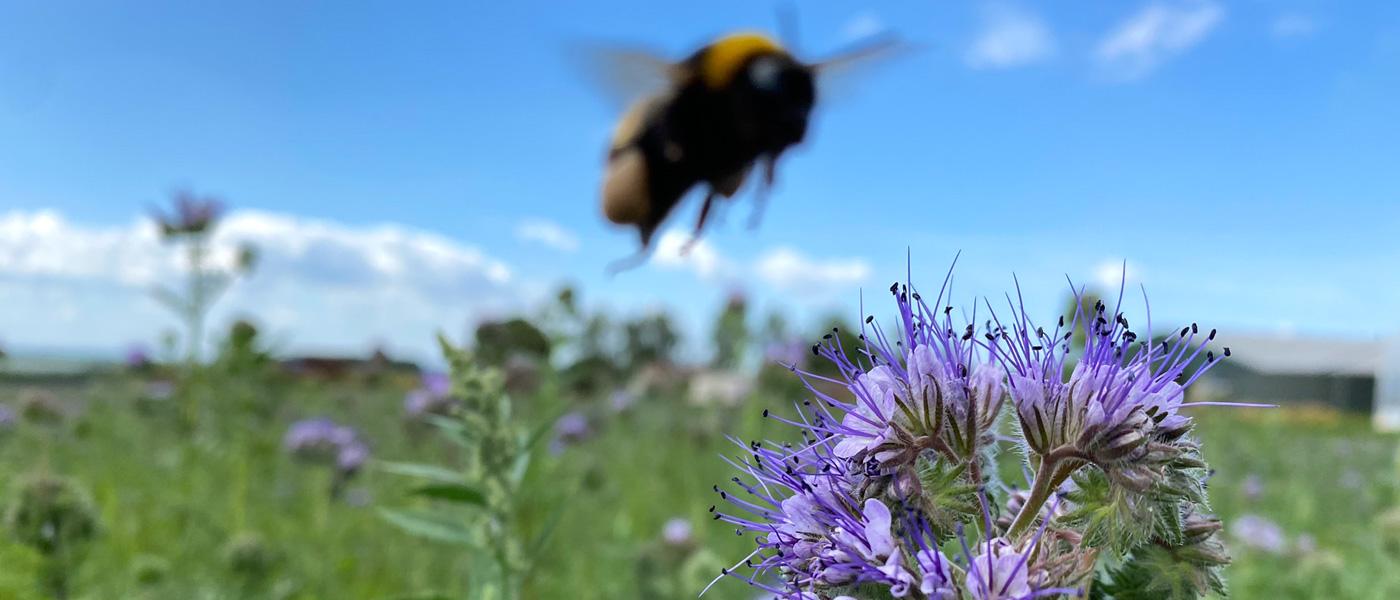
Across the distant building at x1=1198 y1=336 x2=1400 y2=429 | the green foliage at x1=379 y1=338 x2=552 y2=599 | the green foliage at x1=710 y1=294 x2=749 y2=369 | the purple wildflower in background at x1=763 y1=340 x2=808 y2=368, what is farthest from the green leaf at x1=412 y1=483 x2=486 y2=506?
the distant building at x1=1198 y1=336 x2=1400 y2=429

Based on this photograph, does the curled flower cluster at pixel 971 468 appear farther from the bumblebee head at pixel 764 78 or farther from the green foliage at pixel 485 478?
the bumblebee head at pixel 764 78

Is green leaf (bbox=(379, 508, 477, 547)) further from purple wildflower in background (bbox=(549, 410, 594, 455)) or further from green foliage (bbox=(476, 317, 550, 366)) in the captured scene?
purple wildflower in background (bbox=(549, 410, 594, 455))

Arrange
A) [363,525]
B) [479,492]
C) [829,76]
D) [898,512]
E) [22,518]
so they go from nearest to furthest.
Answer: [898,512], [479,492], [22,518], [829,76], [363,525]

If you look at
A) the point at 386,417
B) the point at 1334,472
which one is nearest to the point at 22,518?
the point at 386,417

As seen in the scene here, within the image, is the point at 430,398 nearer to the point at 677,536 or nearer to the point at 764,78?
the point at 677,536

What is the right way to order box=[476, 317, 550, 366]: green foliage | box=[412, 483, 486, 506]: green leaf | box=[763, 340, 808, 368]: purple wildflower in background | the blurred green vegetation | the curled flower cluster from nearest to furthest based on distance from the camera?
the curled flower cluster → box=[412, 483, 486, 506]: green leaf → box=[476, 317, 550, 366]: green foliage → the blurred green vegetation → box=[763, 340, 808, 368]: purple wildflower in background

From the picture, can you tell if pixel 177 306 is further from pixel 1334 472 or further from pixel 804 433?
pixel 1334 472

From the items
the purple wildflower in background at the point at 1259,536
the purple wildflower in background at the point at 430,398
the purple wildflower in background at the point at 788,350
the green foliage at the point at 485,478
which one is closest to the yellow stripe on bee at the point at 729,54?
the green foliage at the point at 485,478
